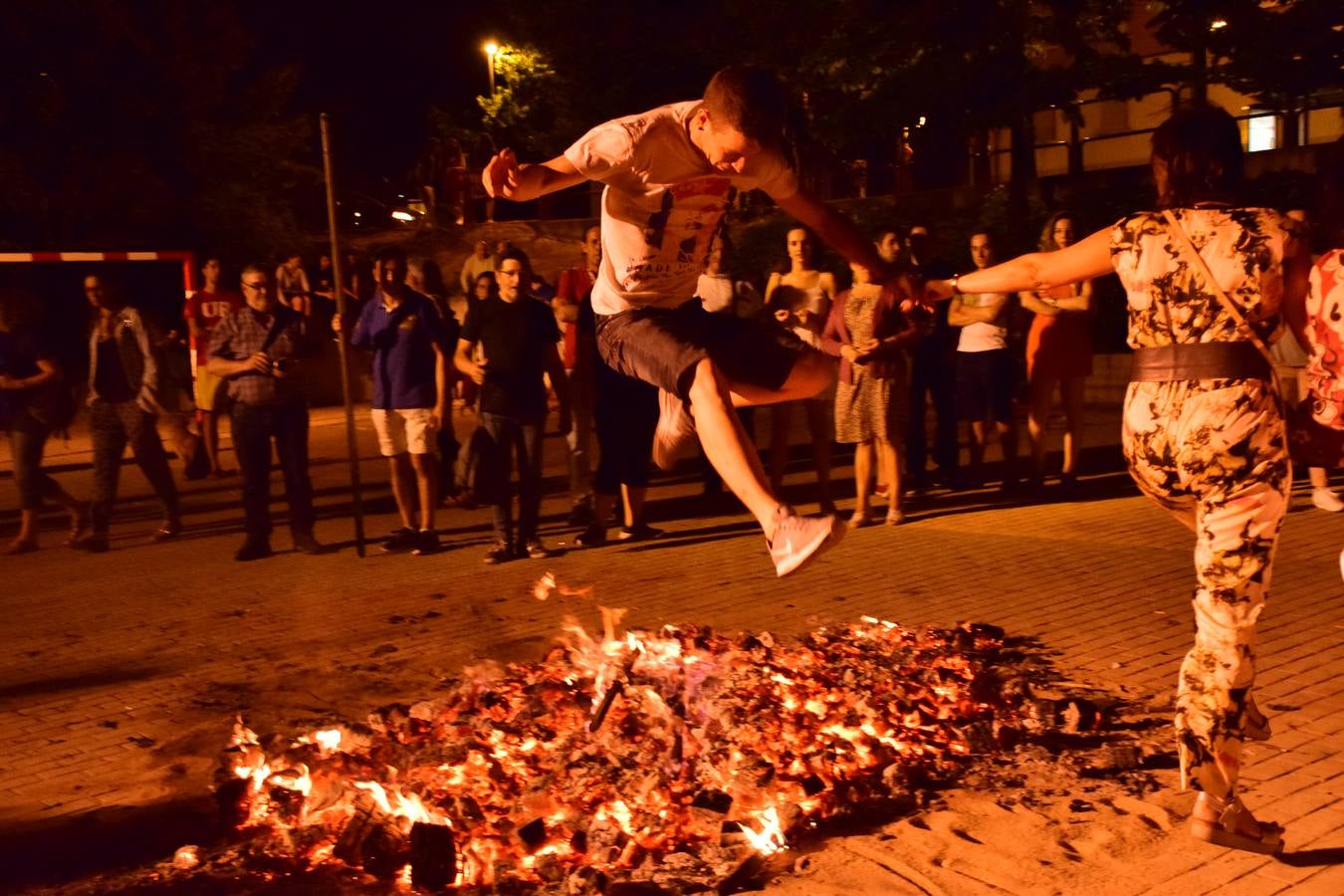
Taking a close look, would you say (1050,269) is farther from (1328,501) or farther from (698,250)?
(1328,501)

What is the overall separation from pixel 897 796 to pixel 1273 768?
1.37 metres

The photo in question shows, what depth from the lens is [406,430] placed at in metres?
9.69

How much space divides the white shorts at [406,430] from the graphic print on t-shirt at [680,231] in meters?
4.55

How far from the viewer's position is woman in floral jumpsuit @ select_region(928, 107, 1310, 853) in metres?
3.96

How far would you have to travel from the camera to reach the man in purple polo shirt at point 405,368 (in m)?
9.48

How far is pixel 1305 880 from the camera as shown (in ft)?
13.0

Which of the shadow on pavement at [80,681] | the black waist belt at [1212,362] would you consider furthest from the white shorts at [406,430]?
the black waist belt at [1212,362]

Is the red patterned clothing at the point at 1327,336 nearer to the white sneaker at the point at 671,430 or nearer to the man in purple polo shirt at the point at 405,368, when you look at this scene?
the white sneaker at the point at 671,430

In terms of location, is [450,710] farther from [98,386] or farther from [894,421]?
[98,386]

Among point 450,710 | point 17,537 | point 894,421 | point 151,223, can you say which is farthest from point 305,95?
point 450,710

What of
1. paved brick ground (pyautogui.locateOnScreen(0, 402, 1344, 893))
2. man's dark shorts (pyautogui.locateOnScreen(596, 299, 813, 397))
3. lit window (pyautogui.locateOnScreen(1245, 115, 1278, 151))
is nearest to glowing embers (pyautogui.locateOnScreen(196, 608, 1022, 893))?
paved brick ground (pyautogui.locateOnScreen(0, 402, 1344, 893))

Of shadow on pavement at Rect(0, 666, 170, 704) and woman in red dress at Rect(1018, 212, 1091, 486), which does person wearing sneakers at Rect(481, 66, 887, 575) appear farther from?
woman in red dress at Rect(1018, 212, 1091, 486)

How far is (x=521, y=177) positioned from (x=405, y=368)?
16.4 feet

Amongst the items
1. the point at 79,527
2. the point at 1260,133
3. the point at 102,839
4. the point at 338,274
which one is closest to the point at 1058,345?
the point at 338,274
